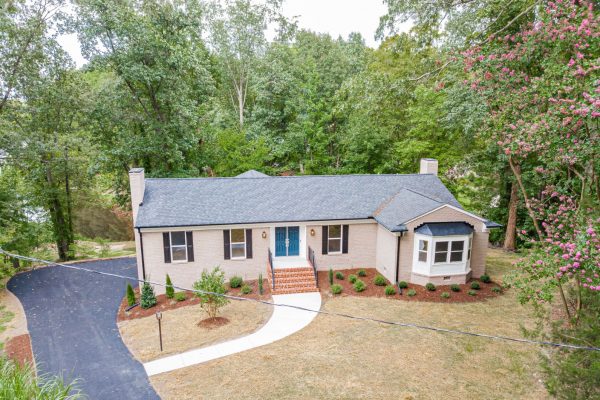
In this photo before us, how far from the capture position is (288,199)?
19.0 metres

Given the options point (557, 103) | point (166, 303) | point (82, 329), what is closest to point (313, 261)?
point (166, 303)

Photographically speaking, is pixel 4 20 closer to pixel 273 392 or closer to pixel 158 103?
pixel 158 103

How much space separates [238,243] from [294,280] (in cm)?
314

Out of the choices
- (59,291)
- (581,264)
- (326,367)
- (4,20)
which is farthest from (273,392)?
(4,20)

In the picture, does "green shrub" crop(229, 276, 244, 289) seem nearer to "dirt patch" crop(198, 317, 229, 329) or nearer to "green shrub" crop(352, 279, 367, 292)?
"dirt patch" crop(198, 317, 229, 329)

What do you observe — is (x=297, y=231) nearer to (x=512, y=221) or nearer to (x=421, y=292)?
(x=421, y=292)

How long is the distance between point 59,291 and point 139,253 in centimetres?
501

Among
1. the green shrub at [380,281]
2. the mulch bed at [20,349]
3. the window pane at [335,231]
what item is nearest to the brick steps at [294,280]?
the window pane at [335,231]

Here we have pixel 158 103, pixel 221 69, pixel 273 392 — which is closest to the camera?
pixel 273 392

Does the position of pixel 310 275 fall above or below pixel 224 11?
below

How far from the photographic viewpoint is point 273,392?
32.7 feet

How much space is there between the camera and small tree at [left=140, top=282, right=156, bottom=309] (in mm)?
15719

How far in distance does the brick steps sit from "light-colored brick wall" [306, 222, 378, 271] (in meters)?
1.33

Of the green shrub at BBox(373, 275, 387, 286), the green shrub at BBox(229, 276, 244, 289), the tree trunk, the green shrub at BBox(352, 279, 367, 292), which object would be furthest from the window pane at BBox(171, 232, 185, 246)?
the tree trunk
